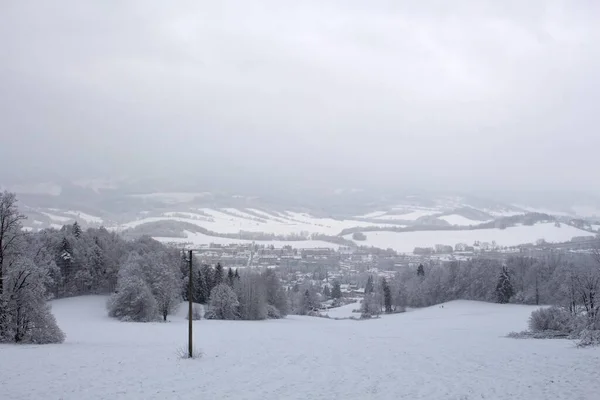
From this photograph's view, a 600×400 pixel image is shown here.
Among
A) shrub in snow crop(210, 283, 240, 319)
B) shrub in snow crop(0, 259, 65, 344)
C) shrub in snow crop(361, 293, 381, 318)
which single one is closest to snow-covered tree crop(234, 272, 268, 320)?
shrub in snow crop(210, 283, 240, 319)

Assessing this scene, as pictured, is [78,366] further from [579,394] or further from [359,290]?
[359,290]

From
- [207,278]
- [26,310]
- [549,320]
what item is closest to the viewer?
[26,310]

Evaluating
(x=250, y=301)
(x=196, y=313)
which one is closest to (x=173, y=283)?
(x=196, y=313)

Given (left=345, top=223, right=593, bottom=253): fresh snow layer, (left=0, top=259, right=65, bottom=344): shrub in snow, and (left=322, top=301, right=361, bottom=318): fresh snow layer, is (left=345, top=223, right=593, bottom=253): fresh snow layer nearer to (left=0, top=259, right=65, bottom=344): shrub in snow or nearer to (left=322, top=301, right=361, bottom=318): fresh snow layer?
(left=322, top=301, right=361, bottom=318): fresh snow layer

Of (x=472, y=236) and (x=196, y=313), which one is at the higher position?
(x=472, y=236)

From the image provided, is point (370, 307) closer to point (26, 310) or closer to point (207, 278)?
point (207, 278)

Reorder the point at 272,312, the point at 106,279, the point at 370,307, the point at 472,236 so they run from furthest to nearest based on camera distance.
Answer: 1. the point at 472,236
2. the point at 370,307
3. the point at 106,279
4. the point at 272,312
